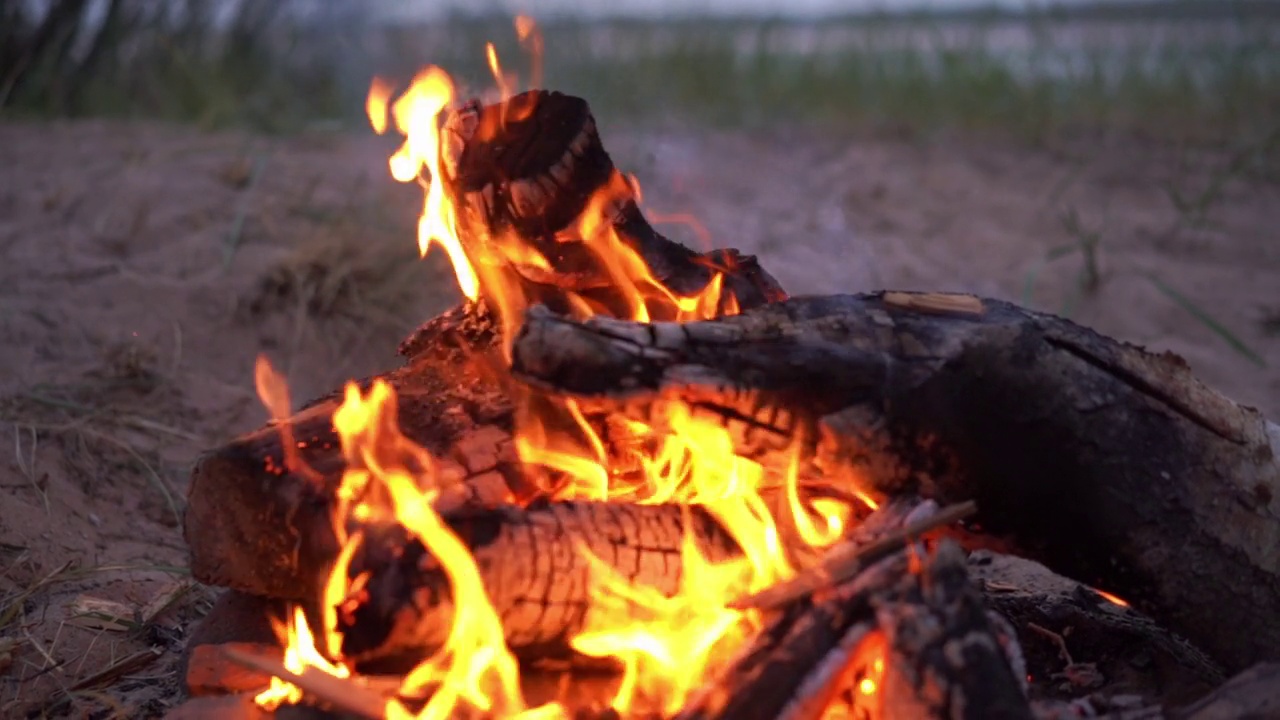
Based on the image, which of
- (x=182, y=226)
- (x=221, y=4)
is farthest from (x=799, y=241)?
(x=221, y=4)

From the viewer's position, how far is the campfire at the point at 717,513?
1.64 meters

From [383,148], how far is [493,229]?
3.46 metres

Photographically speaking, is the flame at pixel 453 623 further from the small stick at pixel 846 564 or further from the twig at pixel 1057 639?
the twig at pixel 1057 639

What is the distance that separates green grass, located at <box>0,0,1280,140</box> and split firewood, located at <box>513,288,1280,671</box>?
4.42 metres

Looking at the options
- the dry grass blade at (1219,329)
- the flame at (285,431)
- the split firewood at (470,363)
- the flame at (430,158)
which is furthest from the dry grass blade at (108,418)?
the dry grass blade at (1219,329)

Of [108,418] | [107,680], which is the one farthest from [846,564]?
[108,418]

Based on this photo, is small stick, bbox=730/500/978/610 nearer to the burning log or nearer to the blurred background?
the burning log

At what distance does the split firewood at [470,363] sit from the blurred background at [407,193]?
0.39m

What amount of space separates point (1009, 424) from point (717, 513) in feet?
1.55

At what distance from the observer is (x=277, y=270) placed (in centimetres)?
382

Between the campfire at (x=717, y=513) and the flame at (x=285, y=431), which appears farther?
the flame at (x=285, y=431)

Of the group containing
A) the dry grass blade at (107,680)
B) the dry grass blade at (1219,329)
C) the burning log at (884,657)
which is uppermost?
the burning log at (884,657)

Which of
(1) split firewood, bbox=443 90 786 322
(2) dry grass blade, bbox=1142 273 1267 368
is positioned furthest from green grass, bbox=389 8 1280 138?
(1) split firewood, bbox=443 90 786 322

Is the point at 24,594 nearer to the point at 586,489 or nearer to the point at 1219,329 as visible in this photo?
the point at 586,489
